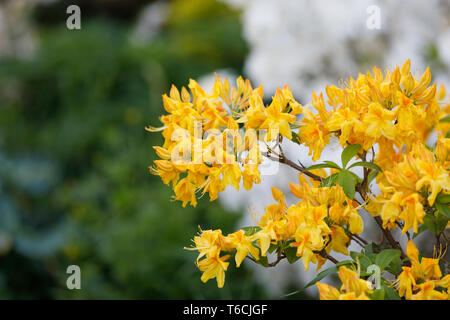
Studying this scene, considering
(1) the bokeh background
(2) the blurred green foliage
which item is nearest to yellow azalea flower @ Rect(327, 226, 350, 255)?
(1) the bokeh background

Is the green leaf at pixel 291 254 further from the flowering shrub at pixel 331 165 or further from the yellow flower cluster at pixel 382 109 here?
the yellow flower cluster at pixel 382 109

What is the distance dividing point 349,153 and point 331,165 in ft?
0.13

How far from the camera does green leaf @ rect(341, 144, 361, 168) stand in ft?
2.45

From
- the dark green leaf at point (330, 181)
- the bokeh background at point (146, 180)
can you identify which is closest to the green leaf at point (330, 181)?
the dark green leaf at point (330, 181)

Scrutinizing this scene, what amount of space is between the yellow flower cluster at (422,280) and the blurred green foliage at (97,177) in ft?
3.04

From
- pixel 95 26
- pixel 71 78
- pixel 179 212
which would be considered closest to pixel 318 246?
pixel 179 212

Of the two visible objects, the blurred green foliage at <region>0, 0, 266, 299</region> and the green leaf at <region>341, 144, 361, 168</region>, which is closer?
the green leaf at <region>341, 144, 361, 168</region>

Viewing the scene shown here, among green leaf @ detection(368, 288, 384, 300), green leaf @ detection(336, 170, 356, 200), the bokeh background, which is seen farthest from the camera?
the bokeh background

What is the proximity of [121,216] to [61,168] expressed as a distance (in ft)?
3.61

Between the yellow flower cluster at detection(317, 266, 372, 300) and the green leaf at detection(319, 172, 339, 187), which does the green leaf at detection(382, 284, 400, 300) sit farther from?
the green leaf at detection(319, 172, 339, 187)

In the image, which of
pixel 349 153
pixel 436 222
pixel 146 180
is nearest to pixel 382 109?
pixel 349 153

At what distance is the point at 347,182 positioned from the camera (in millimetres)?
737

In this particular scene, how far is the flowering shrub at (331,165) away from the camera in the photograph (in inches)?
27.0
